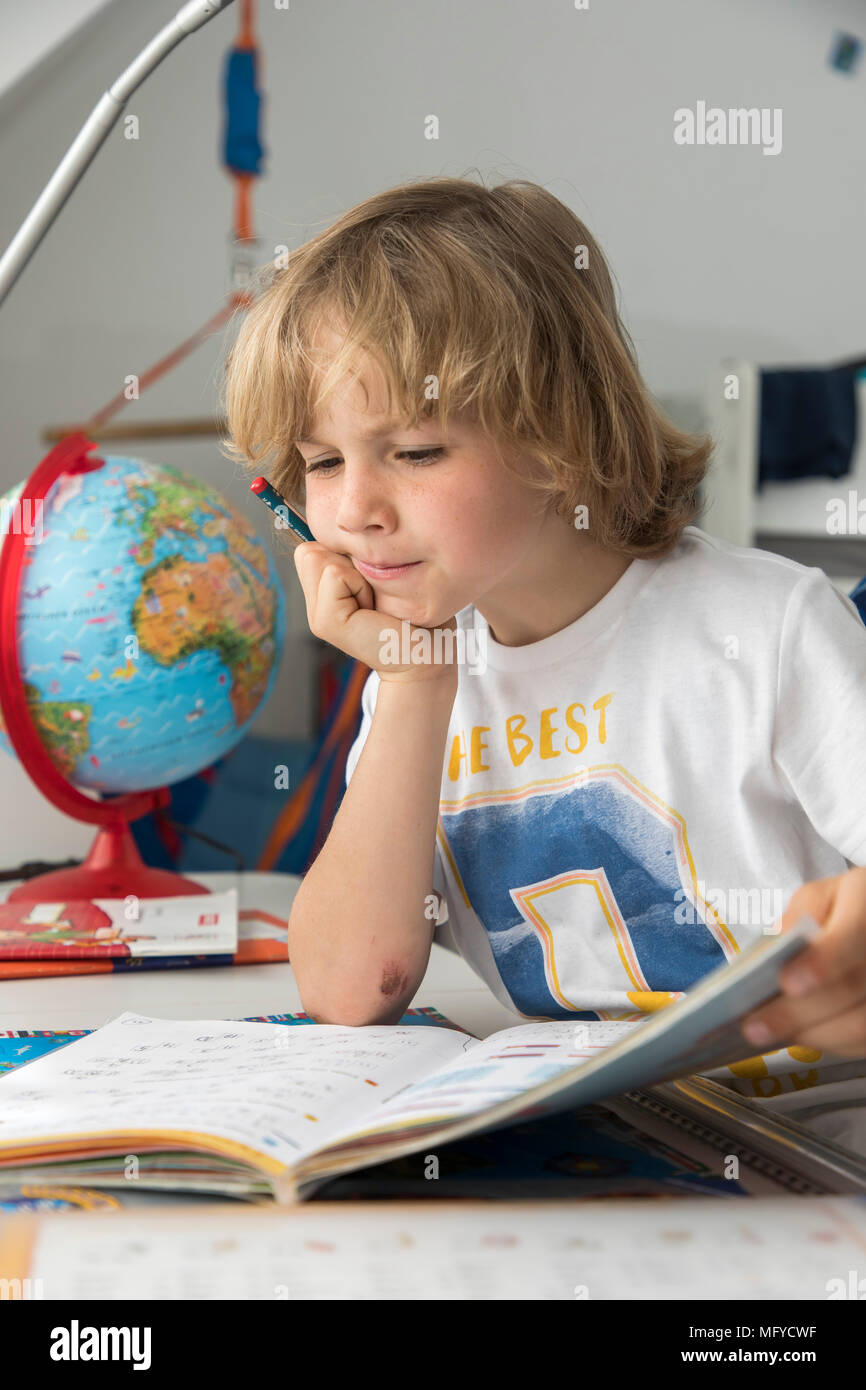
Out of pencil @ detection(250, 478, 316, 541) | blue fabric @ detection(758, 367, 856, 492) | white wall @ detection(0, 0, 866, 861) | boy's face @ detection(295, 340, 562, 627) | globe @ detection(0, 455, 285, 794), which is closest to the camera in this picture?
boy's face @ detection(295, 340, 562, 627)

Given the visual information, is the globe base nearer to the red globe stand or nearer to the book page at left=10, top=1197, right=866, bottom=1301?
the red globe stand

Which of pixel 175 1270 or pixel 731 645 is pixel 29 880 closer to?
pixel 731 645

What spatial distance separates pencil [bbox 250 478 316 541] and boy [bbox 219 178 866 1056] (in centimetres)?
3

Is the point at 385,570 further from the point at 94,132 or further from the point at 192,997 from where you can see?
the point at 94,132

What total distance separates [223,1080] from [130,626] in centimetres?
54

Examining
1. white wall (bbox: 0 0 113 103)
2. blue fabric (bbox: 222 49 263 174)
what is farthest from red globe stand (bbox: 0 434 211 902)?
white wall (bbox: 0 0 113 103)

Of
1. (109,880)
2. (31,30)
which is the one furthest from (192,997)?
(31,30)

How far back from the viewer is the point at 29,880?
3.39 ft

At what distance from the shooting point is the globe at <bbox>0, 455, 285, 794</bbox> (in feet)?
3.00

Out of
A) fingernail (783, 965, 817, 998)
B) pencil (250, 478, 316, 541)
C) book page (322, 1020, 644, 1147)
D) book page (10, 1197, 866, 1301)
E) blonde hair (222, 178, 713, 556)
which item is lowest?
book page (10, 1197, 866, 1301)

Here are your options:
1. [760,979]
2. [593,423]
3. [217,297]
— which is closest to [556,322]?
[593,423]

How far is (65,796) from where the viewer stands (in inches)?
38.1

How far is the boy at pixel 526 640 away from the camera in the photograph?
60cm
